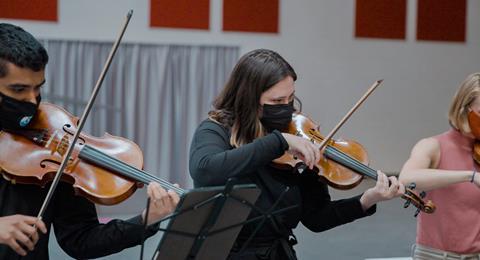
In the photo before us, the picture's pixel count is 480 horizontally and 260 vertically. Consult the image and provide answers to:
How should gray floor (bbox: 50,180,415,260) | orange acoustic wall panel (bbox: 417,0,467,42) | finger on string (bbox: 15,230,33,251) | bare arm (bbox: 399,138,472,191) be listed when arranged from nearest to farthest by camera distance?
finger on string (bbox: 15,230,33,251) → bare arm (bbox: 399,138,472,191) → gray floor (bbox: 50,180,415,260) → orange acoustic wall panel (bbox: 417,0,467,42)

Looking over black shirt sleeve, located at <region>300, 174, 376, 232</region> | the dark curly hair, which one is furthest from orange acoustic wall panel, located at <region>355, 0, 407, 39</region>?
the dark curly hair

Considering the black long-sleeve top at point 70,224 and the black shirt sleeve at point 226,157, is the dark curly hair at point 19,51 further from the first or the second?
the black shirt sleeve at point 226,157

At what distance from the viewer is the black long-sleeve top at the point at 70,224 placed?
5.10 ft

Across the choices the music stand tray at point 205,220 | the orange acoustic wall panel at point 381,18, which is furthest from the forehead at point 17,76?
the orange acoustic wall panel at point 381,18

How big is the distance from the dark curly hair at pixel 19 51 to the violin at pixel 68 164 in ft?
0.67

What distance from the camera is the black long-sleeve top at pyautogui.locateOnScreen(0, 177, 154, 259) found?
1554 mm

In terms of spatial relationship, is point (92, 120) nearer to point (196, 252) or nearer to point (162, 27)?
point (162, 27)

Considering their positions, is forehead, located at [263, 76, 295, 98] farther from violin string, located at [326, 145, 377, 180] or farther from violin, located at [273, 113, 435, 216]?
violin string, located at [326, 145, 377, 180]

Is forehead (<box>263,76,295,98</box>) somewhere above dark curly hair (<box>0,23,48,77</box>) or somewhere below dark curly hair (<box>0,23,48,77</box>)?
below

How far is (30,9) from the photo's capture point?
21.7ft

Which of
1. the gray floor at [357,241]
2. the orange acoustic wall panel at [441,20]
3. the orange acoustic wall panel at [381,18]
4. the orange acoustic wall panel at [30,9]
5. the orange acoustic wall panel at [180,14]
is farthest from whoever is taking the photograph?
the orange acoustic wall panel at [441,20]

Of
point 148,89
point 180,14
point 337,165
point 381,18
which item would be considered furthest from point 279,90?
point 381,18

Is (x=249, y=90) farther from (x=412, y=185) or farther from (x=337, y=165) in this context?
(x=412, y=185)

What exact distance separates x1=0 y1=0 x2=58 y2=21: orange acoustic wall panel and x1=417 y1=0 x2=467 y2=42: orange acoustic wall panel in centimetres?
478
